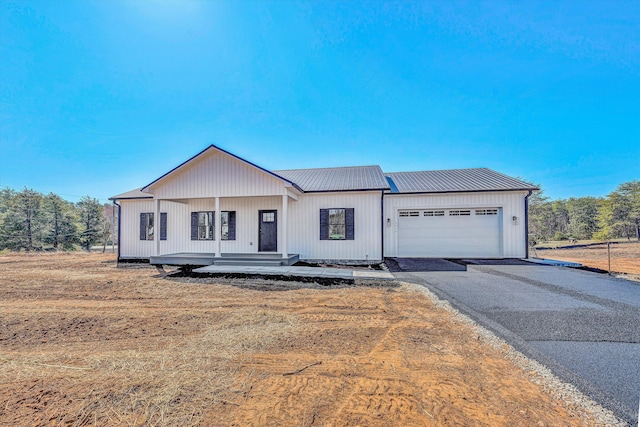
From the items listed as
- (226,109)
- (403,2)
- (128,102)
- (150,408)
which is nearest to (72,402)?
(150,408)

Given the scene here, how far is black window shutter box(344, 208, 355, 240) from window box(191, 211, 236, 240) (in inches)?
200

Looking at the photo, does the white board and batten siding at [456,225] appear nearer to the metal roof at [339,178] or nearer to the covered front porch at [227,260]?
the metal roof at [339,178]

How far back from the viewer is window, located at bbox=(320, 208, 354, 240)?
421 inches

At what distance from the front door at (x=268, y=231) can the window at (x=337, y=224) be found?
7.15ft

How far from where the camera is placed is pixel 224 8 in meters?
9.30

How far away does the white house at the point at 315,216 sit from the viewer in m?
10.1

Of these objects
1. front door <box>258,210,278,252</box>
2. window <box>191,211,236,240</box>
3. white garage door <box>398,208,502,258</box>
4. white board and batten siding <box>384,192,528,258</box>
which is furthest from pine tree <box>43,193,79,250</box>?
white garage door <box>398,208,502,258</box>

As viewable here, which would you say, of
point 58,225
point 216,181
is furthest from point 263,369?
point 58,225

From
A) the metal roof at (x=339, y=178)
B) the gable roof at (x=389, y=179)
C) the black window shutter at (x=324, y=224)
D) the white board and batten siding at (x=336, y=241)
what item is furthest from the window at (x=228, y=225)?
the black window shutter at (x=324, y=224)

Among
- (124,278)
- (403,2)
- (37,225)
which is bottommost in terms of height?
(124,278)

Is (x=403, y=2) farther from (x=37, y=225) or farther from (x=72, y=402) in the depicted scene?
(x=37, y=225)

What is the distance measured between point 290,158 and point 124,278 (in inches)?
496

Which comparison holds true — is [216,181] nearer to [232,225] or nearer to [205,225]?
[232,225]

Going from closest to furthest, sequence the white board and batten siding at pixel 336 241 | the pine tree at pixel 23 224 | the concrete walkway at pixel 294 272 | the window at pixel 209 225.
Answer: the concrete walkway at pixel 294 272
the white board and batten siding at pixel 336 241
the window at pixel 209 225
the pine tree at pixel 23 224
